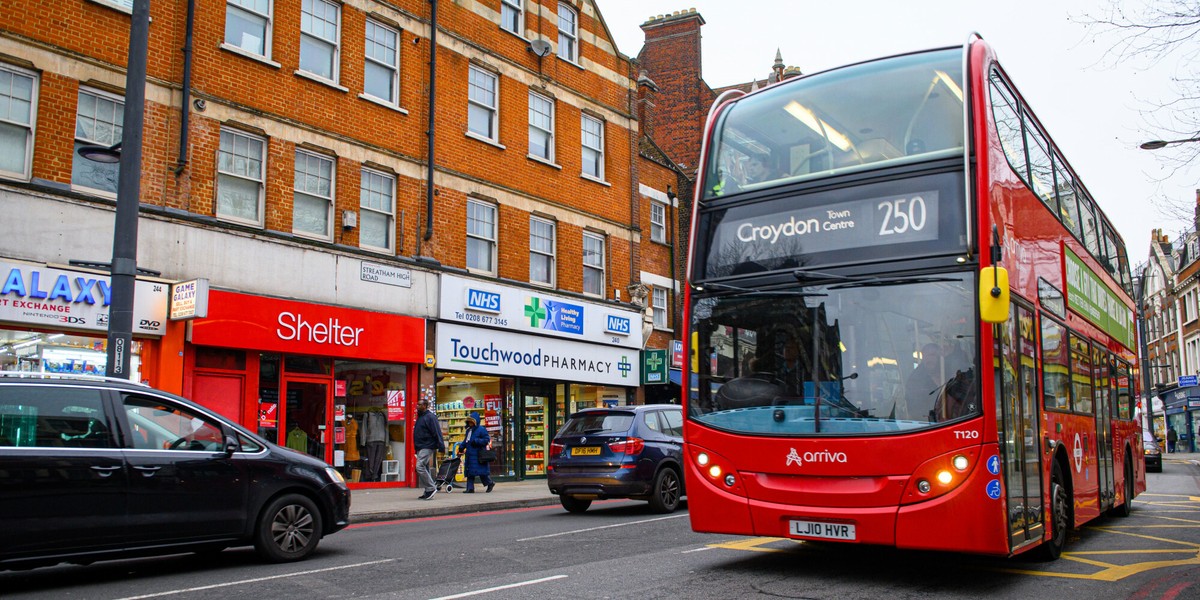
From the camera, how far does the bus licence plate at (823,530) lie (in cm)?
681

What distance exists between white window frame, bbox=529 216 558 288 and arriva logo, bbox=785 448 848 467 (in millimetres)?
16172

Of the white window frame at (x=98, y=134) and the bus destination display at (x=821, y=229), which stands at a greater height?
the white window frame at (x=98, y=134)

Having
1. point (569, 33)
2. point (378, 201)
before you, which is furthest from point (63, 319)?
point (569, 33)

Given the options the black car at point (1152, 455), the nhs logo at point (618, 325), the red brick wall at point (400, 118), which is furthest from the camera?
the black car at point (1152, 455)

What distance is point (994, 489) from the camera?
652 centimetres

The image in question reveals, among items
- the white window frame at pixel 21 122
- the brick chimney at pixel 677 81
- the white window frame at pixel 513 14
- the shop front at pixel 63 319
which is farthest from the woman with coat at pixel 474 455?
the brick chimney at pixel 677 81

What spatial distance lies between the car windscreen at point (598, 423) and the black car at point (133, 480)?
17.9ft

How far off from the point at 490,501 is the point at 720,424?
9.39 m

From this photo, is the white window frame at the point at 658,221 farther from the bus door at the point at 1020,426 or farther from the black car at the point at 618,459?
the bus door at the point at 1020,426

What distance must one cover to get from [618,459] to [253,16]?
10.8m

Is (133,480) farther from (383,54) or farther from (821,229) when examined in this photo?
(383,54)

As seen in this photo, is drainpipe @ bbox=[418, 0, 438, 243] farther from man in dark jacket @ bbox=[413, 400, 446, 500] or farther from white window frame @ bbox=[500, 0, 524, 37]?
man in dark jacket @ bbox=[413, 400, 446, 500]

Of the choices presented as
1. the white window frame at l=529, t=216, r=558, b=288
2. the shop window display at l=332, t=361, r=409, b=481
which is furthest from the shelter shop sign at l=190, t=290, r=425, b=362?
the white window frame at l=529, t=216, r=558, b=288

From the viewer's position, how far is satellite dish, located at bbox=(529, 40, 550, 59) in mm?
23312
